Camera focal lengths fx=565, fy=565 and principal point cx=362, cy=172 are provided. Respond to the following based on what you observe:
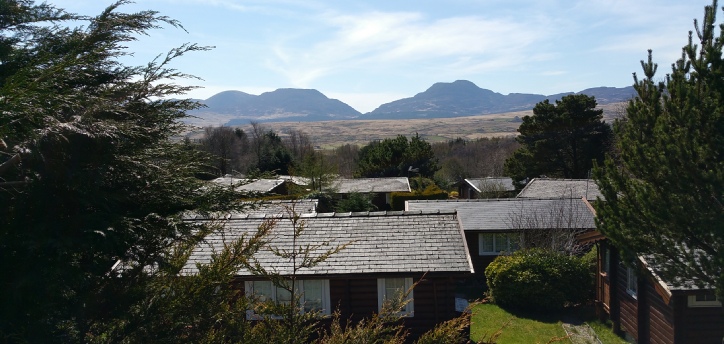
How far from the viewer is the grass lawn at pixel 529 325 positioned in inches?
644

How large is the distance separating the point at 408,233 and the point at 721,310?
746cm

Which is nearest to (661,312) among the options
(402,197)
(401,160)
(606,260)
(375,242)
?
(606,260)

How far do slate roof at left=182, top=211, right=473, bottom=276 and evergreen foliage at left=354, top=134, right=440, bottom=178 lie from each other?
3745 centimetres

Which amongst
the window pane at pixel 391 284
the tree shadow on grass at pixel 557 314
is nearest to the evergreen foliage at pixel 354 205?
the tree shadow on grass at pixel 557 314

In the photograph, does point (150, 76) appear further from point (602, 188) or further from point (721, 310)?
point (721, 310)

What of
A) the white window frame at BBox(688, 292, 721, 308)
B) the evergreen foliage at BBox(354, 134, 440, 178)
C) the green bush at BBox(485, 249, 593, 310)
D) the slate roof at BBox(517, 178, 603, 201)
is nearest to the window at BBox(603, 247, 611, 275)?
the green bush at BBox(485, 249, 593, 310)

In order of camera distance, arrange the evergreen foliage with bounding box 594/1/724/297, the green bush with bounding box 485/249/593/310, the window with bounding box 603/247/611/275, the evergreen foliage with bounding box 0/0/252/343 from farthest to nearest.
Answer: the green bush with bounding box 485/249/593/310 < the window with bounding box 603/247/611/275 < the evergreen foliage with bounding box 594/1/724/297 < the evergreen foliage with bounding box 0/0/252/343

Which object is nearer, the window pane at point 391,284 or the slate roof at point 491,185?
the window pane at point 391,284

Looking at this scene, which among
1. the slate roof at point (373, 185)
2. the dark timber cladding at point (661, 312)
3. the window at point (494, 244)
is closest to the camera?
the dark timber cladding at point (661, 312)

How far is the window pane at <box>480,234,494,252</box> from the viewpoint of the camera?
2417 centimetres

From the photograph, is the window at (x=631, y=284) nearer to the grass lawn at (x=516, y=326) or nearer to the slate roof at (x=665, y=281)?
the grass lawn at (x=516, y=326)

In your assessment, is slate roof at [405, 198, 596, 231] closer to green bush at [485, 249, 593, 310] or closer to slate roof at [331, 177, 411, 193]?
green bush at [485, 249, 593, 310]

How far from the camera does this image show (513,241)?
23.8 meters

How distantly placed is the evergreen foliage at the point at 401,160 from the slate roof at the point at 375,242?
37448 millimetres
